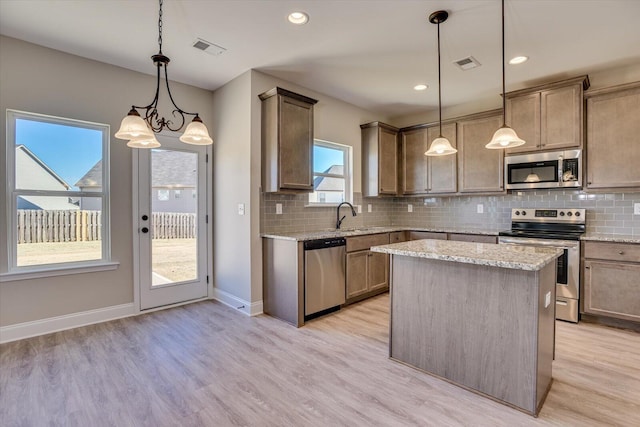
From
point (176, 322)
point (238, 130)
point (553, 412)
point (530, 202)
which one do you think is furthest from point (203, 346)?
point (530, 202)

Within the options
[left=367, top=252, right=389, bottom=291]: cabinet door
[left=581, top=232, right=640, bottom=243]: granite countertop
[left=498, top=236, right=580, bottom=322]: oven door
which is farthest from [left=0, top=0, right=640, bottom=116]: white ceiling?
[left=367, top=252, right=389, bottom=291]: cabinet door

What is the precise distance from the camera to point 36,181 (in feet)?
10.0

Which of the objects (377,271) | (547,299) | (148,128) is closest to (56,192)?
(148,128)

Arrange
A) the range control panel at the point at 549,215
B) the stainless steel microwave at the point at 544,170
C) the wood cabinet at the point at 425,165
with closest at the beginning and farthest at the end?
the stainless steel microwave at the point at 544,170 → the range control panel at the point at 549,215 → the wood cabinet at the point at 425,165

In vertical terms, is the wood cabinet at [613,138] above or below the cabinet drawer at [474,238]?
above

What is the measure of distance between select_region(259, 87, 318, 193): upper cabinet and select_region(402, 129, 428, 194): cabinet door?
1960 mm

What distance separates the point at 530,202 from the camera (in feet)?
13.6

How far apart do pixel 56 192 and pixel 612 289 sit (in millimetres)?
5649

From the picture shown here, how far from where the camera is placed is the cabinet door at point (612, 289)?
311 cm

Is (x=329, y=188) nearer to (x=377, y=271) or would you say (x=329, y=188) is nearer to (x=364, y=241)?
(x=364, y=241)

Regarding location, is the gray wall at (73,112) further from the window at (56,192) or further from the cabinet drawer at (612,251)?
the cabinet drawer at (612,251)

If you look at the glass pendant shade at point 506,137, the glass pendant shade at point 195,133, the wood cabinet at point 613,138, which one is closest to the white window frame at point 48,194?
the glass pendant shade at point 195,133

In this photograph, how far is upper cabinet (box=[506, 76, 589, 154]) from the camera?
3445 mm

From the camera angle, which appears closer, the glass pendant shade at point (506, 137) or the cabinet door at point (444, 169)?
the glass pendant shade at point (506, 137)
